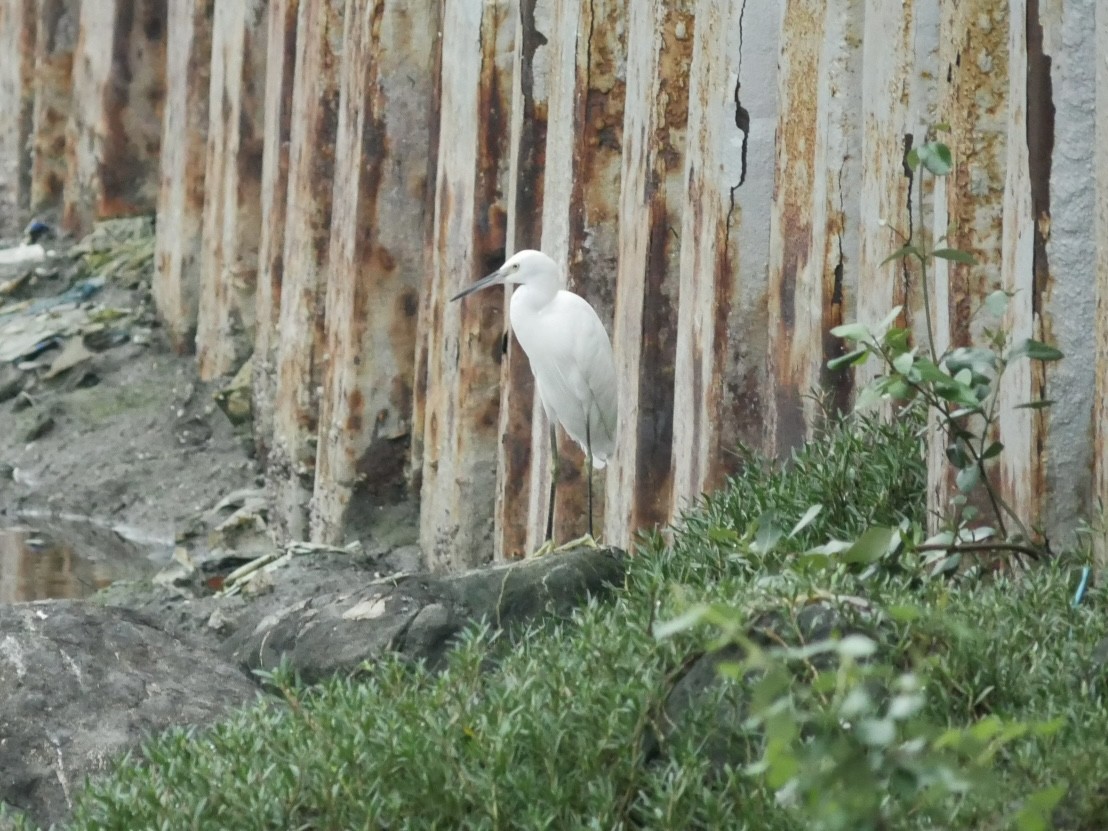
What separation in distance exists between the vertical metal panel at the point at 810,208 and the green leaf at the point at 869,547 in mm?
1489

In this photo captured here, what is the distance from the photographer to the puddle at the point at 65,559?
359 inches

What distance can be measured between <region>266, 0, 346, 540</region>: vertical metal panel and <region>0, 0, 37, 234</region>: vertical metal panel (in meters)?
6.28

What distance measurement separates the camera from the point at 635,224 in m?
6.53

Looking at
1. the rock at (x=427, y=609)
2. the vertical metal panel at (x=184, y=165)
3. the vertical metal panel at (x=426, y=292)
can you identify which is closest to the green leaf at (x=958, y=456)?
the rock at (x=427, y=609)

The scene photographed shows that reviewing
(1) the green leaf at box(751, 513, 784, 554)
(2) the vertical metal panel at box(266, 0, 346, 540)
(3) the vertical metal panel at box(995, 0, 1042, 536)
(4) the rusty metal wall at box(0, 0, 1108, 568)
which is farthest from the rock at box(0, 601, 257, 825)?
(2) the vertical metal panel at box(266, 0, 346, 540)

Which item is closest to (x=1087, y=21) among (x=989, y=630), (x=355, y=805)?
(x=989, y=630)

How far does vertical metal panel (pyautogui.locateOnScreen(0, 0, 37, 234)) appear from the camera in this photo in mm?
15477

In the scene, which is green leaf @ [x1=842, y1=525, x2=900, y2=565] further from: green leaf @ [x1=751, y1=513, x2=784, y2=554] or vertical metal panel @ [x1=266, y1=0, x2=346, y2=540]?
vertical metal panel @ [x1=266, y1=0, x2=346, y2=540]

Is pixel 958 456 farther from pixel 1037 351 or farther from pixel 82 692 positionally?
pixel 82 692

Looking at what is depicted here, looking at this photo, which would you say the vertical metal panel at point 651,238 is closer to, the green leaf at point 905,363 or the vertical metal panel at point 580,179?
the vertical metal panel at point 580,179

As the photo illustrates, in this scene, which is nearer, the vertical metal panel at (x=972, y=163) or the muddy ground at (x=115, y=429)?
the vertical metal panel at (x=972, y=163)

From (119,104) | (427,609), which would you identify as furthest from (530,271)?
(119,104)

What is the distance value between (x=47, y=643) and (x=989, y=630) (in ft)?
7.68

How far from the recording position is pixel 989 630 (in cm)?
393
